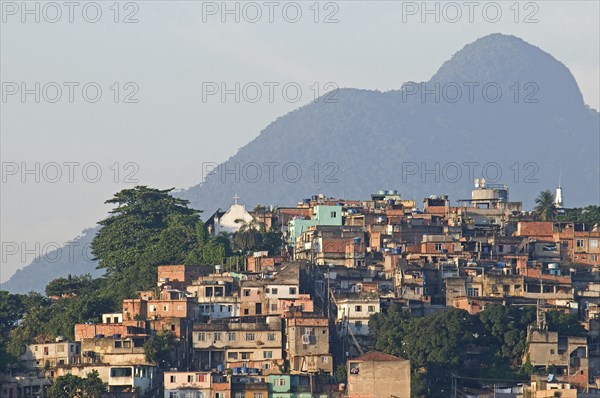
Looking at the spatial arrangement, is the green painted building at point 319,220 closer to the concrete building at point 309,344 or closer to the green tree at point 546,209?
the green tree at point 546,209

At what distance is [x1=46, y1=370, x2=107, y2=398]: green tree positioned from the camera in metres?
63.7

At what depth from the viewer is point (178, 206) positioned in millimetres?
93000

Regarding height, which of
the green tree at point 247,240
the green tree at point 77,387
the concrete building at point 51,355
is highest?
the green tree at point 247,240

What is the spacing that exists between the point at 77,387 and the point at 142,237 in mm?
24722

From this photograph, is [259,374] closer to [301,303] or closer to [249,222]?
[301,303]

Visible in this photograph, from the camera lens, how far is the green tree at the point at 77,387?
63.7 meters

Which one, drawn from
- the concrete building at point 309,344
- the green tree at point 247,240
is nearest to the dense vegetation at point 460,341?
the concrete building at point 309,344

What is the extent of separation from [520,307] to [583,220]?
18981 mm

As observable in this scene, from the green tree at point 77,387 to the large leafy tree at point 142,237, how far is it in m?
14.2

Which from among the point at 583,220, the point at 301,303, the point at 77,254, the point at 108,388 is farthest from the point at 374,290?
the point at 77,254

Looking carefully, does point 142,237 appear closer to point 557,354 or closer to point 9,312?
point 9,312

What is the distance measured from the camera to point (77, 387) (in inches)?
2515

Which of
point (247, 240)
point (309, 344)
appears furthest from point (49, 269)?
point (309, 344)

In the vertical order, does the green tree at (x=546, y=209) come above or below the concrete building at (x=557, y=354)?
above
